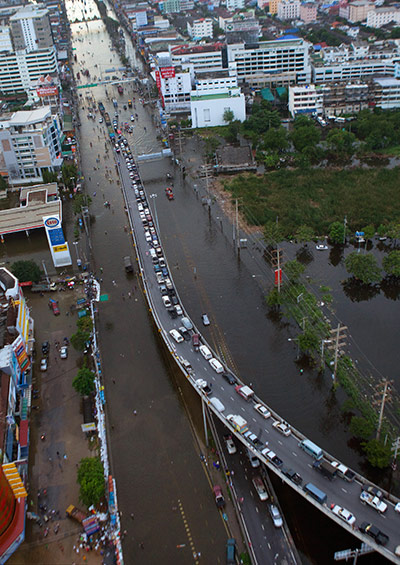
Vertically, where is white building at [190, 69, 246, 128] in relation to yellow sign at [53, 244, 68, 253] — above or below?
above

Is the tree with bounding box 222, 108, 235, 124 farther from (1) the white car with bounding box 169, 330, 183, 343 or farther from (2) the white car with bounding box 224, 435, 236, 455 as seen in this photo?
(2) the white car with bounding box 224, 435, 236, 455

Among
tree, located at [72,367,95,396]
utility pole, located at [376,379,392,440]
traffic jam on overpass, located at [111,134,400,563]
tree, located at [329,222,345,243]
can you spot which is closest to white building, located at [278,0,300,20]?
tree, located at [329,222,345,243]

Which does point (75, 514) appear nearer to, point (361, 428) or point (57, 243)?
point (361, 428)

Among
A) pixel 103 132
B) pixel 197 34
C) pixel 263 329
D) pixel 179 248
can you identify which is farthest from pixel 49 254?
pixel 197 34

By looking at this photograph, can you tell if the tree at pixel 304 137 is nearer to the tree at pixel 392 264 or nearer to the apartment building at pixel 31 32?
the tree at pixel 392 264

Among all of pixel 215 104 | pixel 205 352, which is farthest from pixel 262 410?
pixel 215 104

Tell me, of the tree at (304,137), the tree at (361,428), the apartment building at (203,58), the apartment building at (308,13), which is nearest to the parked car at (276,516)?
the tree at (361,428)

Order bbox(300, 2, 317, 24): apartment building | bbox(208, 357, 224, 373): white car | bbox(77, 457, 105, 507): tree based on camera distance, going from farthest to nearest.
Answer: bbox(300, 2, 317, 24): apartment building
bbox(208, 357, 224, 373): white car
bbox(77, 457, 105, 507): tree
